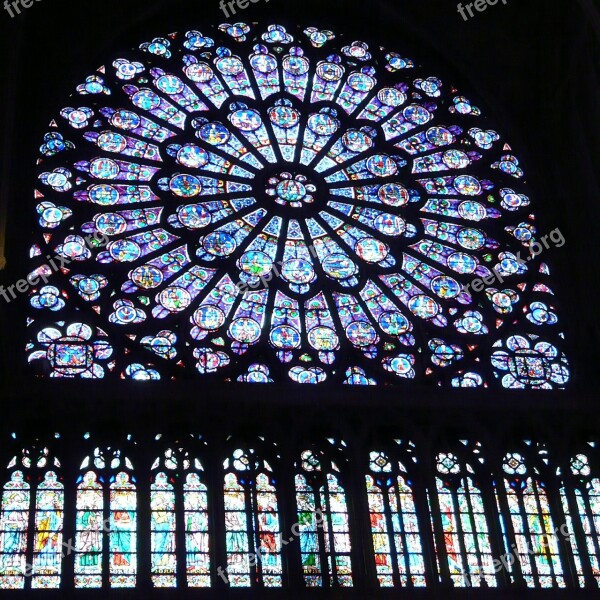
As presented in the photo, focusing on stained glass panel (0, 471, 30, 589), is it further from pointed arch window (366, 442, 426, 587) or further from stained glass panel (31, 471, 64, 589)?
pointed arch window (366, 442, 426, 587)

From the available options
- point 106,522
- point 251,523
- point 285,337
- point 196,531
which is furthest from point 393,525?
point 106,522

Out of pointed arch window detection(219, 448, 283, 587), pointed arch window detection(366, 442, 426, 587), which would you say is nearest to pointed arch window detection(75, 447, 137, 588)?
pointed arch window detection(219, 448, 283, 587)

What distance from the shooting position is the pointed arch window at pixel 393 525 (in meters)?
12.6

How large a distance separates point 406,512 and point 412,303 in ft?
8.82

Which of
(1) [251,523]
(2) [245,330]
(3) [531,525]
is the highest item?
(2) [245,330]

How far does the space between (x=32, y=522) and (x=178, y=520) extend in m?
1.38

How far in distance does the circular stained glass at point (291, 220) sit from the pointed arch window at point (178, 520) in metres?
1.26

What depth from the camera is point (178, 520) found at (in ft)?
41.2

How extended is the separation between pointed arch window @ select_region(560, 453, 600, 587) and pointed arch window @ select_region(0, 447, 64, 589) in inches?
201

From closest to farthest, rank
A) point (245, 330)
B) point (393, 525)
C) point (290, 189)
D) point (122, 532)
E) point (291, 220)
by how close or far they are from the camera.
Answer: point (122, 532) < point (393, 525) < point (245, 330) < point (291, 220) < point (290, 189)

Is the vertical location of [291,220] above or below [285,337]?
above

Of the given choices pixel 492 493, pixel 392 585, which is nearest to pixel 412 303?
pixel 492 493

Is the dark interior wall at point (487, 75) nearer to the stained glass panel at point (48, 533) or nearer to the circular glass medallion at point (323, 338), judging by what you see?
the circular glass medallion at point (323, 338)

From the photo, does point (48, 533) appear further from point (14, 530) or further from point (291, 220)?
point (291, 220)
